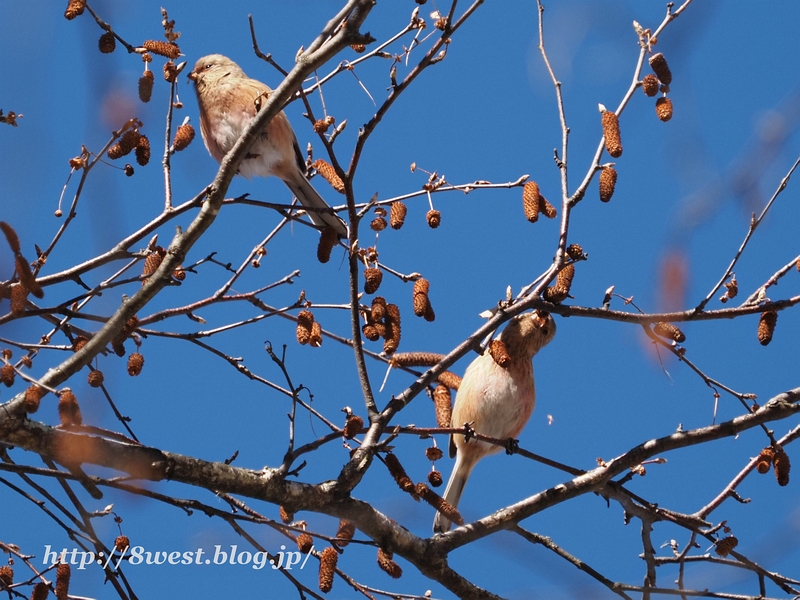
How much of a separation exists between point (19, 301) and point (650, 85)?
6.83ft

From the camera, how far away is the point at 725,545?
9.97ft

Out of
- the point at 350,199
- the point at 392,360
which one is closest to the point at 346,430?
the point at 392,360

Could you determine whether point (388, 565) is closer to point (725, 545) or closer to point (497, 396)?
point (725, 545)

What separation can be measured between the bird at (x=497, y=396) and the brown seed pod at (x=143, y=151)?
2078 millimetres

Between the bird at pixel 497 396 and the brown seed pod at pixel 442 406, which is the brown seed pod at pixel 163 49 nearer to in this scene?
the brown seed pod at pixel 442 406

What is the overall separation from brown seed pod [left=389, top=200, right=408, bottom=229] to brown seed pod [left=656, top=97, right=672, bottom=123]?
0.90m

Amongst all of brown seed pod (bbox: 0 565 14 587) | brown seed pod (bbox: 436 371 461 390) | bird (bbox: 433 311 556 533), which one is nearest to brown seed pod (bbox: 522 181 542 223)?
brown seed pod (bbox: 436 371 461 390)

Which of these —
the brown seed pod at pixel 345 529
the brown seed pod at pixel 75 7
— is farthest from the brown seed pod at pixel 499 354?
the brown seed pod at pixel 75 7

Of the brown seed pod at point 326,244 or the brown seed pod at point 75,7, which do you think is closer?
the brown seed pod at point 75,7

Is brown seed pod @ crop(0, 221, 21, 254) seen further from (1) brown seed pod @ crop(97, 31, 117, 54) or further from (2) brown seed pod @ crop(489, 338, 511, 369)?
(2) brown seed pod @ crop(489, 338, 511, 369)

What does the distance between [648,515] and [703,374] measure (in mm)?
578

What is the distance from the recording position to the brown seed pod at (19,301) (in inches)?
91.6

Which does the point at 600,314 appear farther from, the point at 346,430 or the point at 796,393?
the point at 346,430

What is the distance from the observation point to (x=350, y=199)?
2598mm
